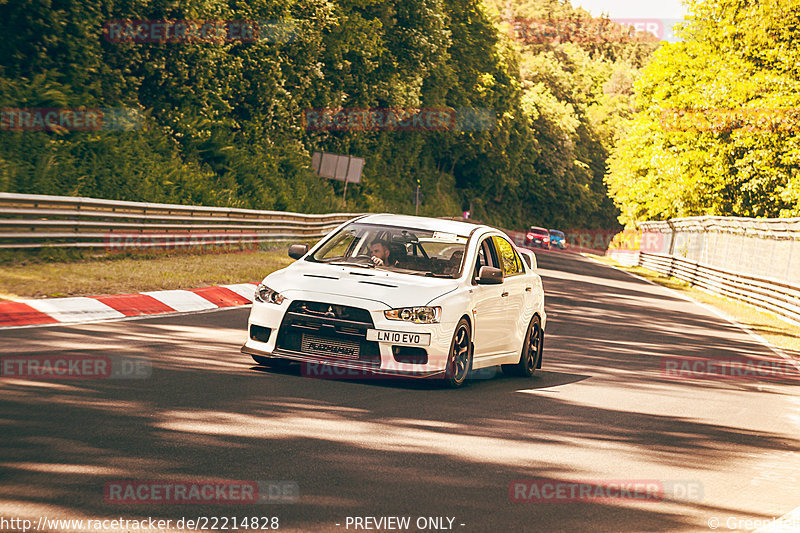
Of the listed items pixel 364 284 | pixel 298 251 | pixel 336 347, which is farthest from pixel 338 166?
pixel 336 347

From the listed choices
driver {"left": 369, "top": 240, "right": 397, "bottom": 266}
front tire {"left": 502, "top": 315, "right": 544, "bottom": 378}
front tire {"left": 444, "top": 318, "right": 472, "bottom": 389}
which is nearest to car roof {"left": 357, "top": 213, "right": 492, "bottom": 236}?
driver {"left": 369, "top": 240, "right": 397, "bottom": 266}

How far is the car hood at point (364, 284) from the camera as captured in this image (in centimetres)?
950

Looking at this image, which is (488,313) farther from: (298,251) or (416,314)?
(298,251)

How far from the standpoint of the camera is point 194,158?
1340 inches

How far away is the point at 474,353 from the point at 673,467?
3.14 meters

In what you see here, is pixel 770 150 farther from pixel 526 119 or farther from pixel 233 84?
pixel 526 119

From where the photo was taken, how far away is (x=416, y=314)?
9.48m

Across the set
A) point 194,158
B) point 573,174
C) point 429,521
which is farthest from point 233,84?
point 573,174

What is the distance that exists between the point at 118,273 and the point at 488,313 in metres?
8.62

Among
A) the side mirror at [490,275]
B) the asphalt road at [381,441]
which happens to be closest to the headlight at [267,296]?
the asphalt road at [381,441]

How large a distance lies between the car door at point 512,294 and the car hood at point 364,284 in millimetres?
1270

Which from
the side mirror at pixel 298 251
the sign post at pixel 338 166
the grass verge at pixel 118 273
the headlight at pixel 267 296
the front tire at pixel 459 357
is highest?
the sign post at pixel 338 166

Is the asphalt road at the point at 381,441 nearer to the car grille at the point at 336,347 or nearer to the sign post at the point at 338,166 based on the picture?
the car grille at the point at 336,347

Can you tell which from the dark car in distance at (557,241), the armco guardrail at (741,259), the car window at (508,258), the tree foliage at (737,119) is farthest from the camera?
the dark car in distance at (557,241)
